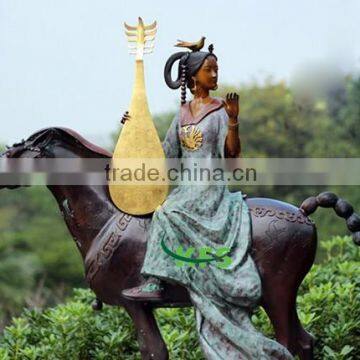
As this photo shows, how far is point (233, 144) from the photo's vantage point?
4000 mm

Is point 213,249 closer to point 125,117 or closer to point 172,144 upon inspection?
point 172,144

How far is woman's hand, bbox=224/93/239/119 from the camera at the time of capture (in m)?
3.90

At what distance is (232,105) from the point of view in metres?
3.91

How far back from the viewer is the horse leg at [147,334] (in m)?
4.09

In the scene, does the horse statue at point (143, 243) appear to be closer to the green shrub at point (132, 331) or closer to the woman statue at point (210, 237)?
the woman statue at point (210, 237)

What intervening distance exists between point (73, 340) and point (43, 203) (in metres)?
11.9

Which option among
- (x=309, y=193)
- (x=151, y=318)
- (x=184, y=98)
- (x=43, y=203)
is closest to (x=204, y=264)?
(x=151, y=318)

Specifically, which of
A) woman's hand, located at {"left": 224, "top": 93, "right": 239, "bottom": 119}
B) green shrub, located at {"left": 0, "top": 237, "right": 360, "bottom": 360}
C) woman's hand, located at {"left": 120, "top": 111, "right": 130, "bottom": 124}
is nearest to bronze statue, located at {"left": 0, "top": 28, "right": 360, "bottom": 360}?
woman's hand, located at {"left": 224, "top": 93, "right": 239, "bottom": 119}

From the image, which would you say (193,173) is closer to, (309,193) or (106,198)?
(106,198)

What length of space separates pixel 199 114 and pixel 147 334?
3.85 ft

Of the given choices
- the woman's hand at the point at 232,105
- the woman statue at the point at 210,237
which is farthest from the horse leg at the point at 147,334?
the woman's hand at the point at 232,105

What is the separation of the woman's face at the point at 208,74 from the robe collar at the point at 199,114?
85 millimetres

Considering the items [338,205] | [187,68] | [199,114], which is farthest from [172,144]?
[338,205]

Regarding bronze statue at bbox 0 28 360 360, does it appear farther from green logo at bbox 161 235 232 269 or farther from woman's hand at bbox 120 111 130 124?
woman's hand at bbox 120 111 130 124
